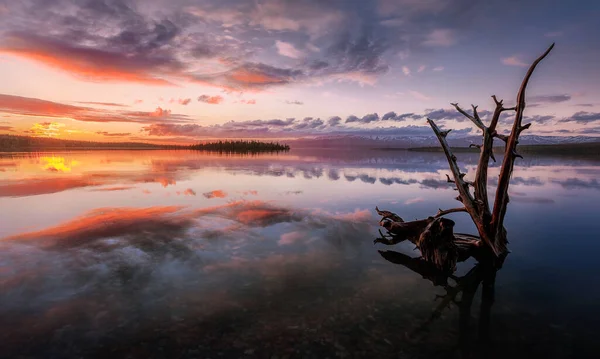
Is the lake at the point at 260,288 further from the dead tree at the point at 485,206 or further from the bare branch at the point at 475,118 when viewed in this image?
the bare branch at the point at 475,118

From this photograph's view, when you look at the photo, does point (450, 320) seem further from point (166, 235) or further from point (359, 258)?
point (166, 235)

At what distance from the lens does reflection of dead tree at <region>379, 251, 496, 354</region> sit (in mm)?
6895

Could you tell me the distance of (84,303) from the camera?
25.7 feet

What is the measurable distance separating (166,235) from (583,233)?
18.6 meters

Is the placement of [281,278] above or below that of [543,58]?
below

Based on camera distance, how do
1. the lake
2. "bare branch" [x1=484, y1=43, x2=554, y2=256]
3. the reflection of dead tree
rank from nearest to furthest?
the lake, the reflection of dead tree, "bare branch" [x1=484, y1=43, x2=554, y2=256]

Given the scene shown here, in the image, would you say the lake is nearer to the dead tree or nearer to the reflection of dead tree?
the reflection of dead tree

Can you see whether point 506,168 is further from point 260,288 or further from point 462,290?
point 260,288

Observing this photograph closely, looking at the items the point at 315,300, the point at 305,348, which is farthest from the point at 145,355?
the point at 315,300

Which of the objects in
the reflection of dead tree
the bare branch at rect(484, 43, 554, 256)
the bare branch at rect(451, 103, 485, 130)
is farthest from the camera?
the bare branch at rect(451, 103, 485, 130)

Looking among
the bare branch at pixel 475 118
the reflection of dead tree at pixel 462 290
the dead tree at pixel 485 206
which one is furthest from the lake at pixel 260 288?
the bare branch at pixel 475 118

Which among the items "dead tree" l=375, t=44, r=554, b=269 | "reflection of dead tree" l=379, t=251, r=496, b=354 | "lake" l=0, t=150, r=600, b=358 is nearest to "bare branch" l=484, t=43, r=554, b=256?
"dead tree" l=375, t=44, r=554, b=269

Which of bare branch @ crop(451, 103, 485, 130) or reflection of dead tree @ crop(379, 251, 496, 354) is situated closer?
reflection of dead tree @ crop(379, 251, 496, 354)

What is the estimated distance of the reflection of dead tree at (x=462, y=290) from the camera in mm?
6895
